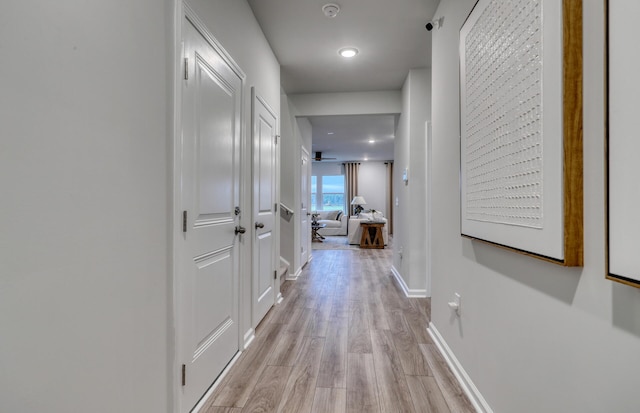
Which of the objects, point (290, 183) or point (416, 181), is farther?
point (290, 183)

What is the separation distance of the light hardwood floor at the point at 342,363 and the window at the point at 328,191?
7.59m

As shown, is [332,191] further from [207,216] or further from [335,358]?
[207,216]

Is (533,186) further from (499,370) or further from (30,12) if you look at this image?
(30,12)

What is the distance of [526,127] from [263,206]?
205 cm

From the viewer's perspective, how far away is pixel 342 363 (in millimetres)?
2006

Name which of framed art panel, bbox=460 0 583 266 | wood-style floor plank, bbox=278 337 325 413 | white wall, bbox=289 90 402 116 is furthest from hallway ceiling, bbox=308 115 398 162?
wood-style floor plank, bbox=278 337 325 413

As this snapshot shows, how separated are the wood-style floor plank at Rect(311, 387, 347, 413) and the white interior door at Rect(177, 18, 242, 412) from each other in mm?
586

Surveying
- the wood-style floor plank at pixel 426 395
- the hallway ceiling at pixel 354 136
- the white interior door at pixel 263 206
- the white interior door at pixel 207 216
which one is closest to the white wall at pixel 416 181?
the hallway ceiling at pixel 354 136

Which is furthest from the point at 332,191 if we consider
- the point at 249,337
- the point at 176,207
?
the point at 176,207

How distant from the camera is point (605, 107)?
739 millimetres

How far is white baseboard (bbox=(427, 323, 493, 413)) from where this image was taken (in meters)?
1.49

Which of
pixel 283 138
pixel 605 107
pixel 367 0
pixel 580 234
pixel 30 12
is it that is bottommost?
pixel 580 234

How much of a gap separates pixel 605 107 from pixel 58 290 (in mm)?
1440

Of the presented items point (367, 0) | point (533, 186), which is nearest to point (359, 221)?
A: point (367, 0)
